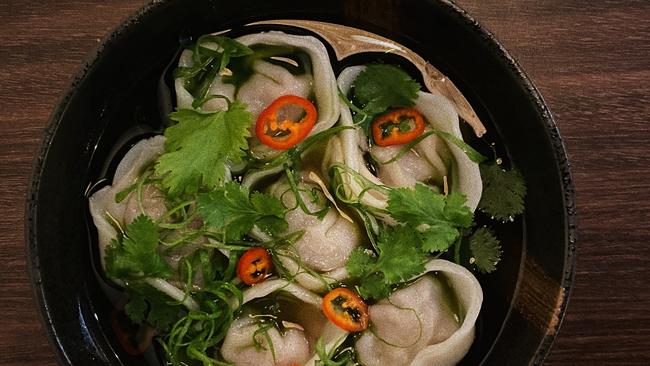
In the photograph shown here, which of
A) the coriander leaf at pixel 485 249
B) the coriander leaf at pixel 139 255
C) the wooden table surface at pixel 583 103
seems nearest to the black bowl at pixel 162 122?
the coriander leaf at pixel 485 249

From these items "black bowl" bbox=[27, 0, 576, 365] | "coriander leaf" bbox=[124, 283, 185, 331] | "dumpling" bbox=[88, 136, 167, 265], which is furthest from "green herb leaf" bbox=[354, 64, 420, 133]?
"coriander leaf" bbox=[124, 283, 185, 331]

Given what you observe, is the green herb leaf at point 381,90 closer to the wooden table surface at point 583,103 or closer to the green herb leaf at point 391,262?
the green herb leaf at point 391,262

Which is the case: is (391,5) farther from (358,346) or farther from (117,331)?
(117,331)

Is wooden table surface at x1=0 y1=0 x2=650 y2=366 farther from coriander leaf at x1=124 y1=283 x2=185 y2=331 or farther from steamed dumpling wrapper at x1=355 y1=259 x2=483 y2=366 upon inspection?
coriander leaf at x1=124 y1=283 x2=185 y2=331

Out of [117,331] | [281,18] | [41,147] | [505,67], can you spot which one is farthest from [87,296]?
[505,67]

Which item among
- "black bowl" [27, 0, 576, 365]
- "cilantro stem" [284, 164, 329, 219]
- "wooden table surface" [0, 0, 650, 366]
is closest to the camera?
"black bowl" [27, 0, 576, 365]

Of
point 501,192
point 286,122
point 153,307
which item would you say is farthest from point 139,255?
point 501,192
